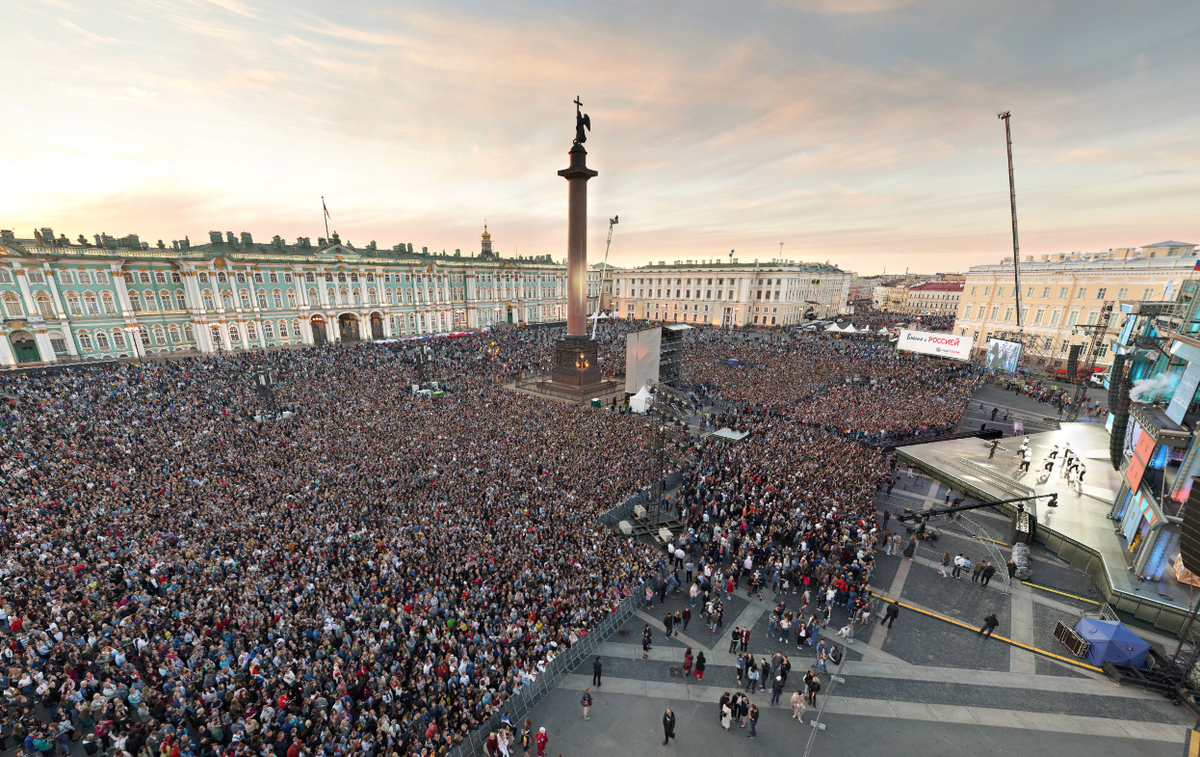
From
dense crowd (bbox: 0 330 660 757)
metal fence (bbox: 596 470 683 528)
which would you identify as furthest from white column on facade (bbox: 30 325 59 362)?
metal fence (bbox: 596 470 683 528)

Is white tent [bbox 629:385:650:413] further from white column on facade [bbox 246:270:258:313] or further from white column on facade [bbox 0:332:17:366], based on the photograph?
white column on facade [bbox 0:332:17:366]

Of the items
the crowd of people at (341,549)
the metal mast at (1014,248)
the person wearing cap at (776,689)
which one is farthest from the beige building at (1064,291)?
the person wearing cap at (776,689)

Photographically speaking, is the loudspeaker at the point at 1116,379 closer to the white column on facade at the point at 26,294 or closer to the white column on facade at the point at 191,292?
the white column on facade at the point at 191,292

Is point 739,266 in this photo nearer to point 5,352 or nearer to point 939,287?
point 939,287

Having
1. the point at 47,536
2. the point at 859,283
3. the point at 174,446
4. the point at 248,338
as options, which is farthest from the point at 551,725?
the point at 859,283

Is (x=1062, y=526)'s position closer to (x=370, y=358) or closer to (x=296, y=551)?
(x=296, y=551)

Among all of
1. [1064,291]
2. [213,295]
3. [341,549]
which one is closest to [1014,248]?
[1064,291]
